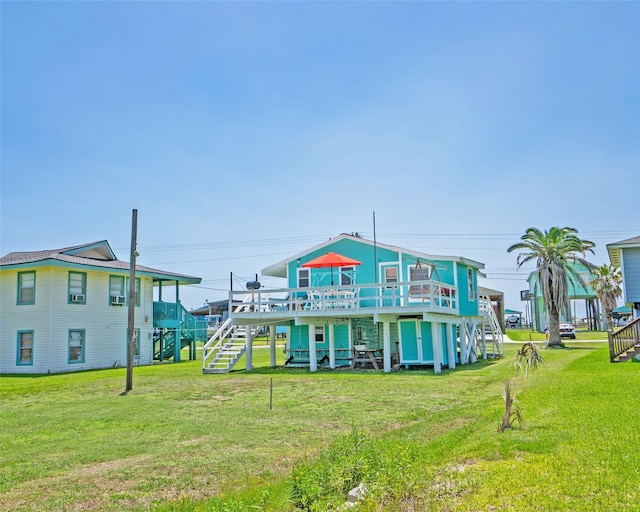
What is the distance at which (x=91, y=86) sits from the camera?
16.8m

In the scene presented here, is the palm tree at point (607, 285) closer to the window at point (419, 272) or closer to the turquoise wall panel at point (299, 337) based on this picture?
the window at point (419, 272)

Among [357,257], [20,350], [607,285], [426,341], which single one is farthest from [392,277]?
[607,285]

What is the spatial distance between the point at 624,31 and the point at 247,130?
37.9ft

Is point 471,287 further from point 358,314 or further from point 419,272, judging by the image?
point 358,314

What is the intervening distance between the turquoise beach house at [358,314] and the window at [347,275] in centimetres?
4

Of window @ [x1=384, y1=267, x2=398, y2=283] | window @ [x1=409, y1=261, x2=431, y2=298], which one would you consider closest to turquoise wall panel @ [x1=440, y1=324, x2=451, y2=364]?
window @ [x1=409, y1=261, x2=431, y2=298]

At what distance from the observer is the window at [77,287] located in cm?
2597

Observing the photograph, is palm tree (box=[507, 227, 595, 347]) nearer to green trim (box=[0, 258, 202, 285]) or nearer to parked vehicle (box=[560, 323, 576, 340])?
parked vehicle (box=[560, 323, 576, 340])

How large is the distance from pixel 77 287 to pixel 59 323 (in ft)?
6.65

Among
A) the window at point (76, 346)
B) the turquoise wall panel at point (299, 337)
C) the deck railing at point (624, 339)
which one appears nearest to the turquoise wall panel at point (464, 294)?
the deck railing at point (624, 339)

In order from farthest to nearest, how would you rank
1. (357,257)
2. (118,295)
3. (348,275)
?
(118,295), (348,275), (357,257)

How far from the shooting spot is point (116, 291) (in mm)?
28359

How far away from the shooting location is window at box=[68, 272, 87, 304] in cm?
2597

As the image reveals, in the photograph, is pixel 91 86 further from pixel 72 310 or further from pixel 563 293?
pixel 563 293
